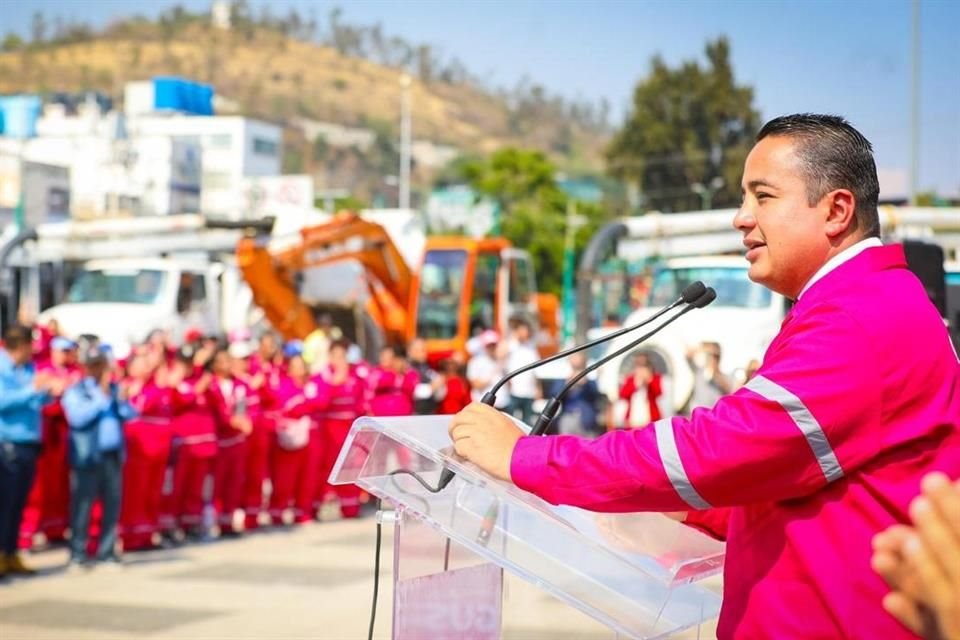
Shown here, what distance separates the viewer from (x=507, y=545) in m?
3.32

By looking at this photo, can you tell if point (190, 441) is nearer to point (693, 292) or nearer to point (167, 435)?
point (167, 435)

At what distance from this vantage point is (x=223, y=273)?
24.5 m

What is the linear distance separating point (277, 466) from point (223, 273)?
33.8 feet

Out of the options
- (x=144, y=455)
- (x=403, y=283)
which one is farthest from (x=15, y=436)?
(x=403, y=283)

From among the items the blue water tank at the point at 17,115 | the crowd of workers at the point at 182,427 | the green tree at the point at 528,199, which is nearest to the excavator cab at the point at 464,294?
the crowd of workers at the point at 182,427

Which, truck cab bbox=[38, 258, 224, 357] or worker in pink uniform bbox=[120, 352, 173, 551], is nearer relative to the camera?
worker in pink uniform bbox=[120, 352, 173, 551]

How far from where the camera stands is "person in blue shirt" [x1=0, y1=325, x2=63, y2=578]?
10.5 metres

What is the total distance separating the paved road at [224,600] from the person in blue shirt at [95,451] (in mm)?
305

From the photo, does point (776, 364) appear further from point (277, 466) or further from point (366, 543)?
point (277, 466)

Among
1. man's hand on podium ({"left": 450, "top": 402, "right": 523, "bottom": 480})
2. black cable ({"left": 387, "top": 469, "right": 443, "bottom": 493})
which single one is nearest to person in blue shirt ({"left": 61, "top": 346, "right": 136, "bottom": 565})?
black cable ({"left": 387, "top": 469, "right": 443, "bottom": 493})

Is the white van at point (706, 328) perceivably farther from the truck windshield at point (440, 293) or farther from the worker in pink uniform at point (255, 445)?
the truck windshield at point (440, 293)

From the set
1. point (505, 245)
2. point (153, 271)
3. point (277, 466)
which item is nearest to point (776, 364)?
point (277, 466)

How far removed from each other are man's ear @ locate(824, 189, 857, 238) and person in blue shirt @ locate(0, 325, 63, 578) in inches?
330

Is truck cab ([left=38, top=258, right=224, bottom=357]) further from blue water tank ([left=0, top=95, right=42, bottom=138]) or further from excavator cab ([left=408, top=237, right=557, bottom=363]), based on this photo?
blue water tank ([left=0, top=95, right=42, bottom=138])
